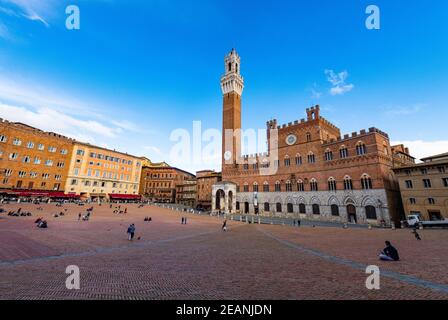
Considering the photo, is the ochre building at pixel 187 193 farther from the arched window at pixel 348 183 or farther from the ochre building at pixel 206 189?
the arched window at pixel 348 183

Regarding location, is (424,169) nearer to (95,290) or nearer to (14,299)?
(95,290)

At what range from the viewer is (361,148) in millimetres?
33406

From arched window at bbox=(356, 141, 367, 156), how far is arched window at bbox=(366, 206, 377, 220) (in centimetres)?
881

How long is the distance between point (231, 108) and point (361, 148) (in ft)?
111

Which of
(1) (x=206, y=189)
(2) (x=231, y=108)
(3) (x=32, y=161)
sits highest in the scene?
(2) (x=231, y=108)

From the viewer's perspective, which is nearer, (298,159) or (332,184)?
(332,184)

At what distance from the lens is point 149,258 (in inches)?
446

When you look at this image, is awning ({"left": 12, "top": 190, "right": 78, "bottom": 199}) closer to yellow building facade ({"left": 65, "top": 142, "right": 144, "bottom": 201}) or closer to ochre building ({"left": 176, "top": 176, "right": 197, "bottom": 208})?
yellow building facade ({"left": 65, "top": 142, "right": 144, "bottom": 201})

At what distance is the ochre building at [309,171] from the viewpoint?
3161 centimetres

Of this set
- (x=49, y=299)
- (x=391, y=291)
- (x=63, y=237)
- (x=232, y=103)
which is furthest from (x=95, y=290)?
(x=232, y=103)

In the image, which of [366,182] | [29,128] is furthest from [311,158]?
[29,128]

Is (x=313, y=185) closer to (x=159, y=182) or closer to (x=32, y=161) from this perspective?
(x=159, y=182)

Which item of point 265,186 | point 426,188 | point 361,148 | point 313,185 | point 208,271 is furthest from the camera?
point 265,186

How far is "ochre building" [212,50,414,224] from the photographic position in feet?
104
